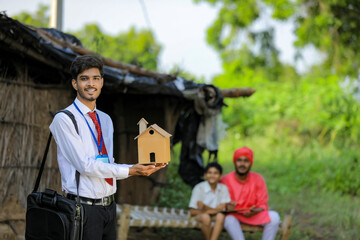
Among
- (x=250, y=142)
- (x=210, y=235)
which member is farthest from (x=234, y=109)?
(x=210, y=235)

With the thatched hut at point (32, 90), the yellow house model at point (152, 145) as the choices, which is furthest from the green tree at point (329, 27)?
the yellow house model at point (152, 145)

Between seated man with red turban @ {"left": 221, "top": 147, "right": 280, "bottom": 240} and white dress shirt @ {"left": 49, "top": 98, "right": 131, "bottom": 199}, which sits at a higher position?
white dress shirt @ {"left": 49, "top": 98, "right": 131, "bottom": 199}

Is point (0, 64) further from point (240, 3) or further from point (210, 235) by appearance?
point (240, 3)

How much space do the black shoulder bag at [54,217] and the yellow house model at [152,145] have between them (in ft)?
1.33

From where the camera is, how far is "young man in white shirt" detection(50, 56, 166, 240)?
8.82ft

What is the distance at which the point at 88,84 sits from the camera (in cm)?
A: 282

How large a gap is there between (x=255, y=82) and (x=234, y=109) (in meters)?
1.95

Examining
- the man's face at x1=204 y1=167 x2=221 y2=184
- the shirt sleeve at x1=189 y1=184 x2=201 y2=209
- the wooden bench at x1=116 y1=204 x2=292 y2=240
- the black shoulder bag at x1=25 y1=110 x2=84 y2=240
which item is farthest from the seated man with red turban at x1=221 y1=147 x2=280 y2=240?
the black shoulder bag at x1=25 y1=110 x2=84 y2=240

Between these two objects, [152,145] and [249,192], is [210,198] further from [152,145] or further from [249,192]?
[152,145]

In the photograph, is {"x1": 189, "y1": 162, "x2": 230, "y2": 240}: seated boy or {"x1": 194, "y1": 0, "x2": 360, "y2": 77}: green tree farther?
{"x1": 194, "y1": 0, "x2": 360, "y2": 77}: green tree

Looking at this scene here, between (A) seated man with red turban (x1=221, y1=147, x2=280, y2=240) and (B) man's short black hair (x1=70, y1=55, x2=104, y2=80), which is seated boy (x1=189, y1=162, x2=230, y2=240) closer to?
(A) seated man with red turban (x1=221, y1=147, x2=280, y2=240)

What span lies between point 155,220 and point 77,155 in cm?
324

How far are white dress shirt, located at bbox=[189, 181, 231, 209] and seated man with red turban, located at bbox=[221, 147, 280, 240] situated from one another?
5.3 inches

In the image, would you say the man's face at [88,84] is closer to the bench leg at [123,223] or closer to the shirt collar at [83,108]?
the shirt collar at [83,108]
